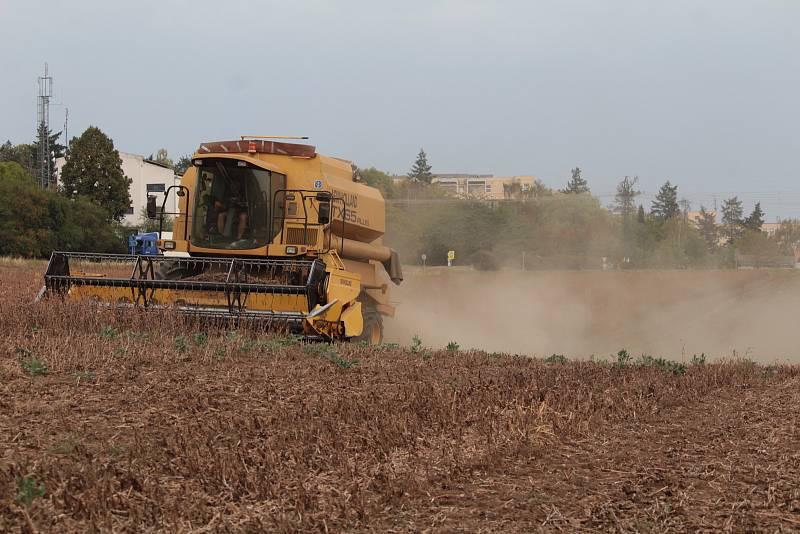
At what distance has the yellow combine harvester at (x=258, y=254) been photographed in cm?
1295

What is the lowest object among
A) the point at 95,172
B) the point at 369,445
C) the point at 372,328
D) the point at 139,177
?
the point at 369,445

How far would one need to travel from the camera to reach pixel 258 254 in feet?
46.5

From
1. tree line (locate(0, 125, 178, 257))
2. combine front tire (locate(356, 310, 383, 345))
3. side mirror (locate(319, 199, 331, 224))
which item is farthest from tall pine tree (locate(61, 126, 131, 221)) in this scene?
side mirror (locate(319, 199, 331, 224))

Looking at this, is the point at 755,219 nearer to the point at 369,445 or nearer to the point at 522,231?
the point at 522,231

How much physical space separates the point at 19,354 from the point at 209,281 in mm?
4411

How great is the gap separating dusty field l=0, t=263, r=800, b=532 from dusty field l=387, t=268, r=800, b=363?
9.30 m

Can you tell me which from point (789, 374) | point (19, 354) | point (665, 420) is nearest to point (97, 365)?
point (19, 354)

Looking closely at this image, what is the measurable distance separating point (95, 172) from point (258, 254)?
48343 millimetres

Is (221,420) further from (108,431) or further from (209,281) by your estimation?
(209,281)

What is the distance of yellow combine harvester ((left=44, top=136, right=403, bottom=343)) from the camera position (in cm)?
1295

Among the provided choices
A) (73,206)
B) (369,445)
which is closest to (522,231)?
(73,206)

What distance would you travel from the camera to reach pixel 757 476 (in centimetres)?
554

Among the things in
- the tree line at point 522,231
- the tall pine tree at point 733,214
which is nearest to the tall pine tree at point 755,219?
the tall pine tree at point 733,214

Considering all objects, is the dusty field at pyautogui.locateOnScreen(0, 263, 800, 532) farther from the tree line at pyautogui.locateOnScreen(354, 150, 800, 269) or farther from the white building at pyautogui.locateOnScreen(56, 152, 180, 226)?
the white building at pyautogui.locateOnScreen(56, 152, 180, 226)
